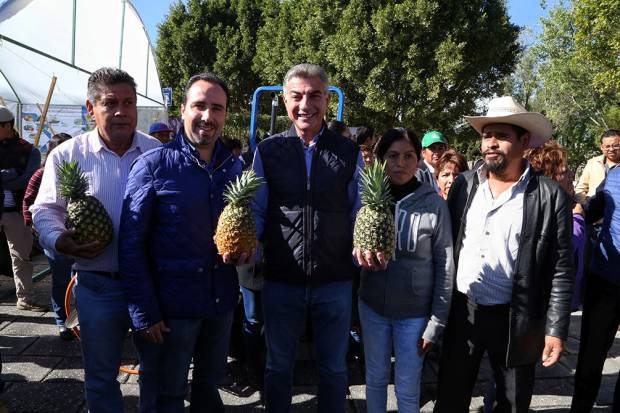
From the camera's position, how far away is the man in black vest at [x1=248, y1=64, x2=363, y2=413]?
2.88m

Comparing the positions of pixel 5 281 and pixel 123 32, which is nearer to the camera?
pixel 5 281

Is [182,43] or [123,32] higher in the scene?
[182,43]

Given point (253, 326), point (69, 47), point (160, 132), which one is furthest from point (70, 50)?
point (253, 326)

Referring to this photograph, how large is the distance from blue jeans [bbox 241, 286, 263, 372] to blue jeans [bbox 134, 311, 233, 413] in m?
1.05

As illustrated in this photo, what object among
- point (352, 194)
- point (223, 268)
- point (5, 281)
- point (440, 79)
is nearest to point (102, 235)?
point (223, 268)

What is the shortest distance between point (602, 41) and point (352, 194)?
70.5 feet

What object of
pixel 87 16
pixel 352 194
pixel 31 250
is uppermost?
pixel 87 16

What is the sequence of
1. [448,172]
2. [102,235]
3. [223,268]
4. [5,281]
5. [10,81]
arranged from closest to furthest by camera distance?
[102,235] → [223,268] → [448,172] → [5,281] → [10,81]

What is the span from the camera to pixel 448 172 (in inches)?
185

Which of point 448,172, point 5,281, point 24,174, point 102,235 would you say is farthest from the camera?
point 5,281

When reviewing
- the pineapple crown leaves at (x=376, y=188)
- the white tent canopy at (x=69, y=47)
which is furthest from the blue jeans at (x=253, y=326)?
the white tent canopy at (x=69, y=47)

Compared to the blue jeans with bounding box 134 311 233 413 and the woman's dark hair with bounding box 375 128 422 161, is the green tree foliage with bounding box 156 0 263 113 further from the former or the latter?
the blue jeans with bounding box 134 311 233 413

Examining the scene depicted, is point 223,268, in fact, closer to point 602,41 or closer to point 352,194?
point 352,194

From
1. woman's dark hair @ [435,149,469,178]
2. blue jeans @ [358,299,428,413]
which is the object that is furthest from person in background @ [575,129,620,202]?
blue jeans @ [358,299,428,413]
